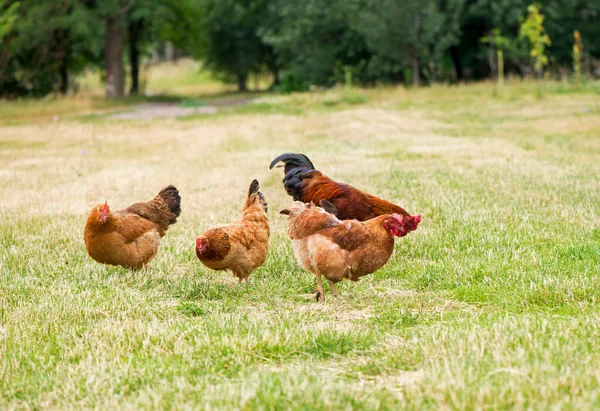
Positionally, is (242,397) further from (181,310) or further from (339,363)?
(181,310)

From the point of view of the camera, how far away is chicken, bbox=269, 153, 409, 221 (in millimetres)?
6945

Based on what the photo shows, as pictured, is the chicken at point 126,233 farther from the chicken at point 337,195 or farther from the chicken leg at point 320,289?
the chicken leg at point 320,289

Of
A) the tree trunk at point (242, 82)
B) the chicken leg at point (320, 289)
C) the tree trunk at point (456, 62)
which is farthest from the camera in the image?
the tree trunk at point (242, 82)

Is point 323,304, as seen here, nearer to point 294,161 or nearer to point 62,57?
point 294,161

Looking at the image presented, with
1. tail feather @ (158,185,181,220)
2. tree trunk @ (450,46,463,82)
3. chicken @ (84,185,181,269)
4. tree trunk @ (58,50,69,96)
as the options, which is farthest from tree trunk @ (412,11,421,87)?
chicken @ (84,185,181,269)

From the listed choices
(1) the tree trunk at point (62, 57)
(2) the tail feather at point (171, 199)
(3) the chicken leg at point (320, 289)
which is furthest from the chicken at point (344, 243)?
(1) the tree trunk at point (62, 57)

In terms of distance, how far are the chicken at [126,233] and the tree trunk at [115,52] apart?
1225 inches

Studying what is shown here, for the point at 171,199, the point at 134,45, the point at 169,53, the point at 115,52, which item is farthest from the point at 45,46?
the point at 169,53

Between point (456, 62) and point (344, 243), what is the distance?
38946 mm

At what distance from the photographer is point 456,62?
42.6 metres

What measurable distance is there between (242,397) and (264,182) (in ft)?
28.2

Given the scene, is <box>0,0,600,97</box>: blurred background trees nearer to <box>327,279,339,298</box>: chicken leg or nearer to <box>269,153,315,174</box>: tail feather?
<box>269,153,315,174</box>: tail feather

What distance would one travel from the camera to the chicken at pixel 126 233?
256 inches

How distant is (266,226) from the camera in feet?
22.3
